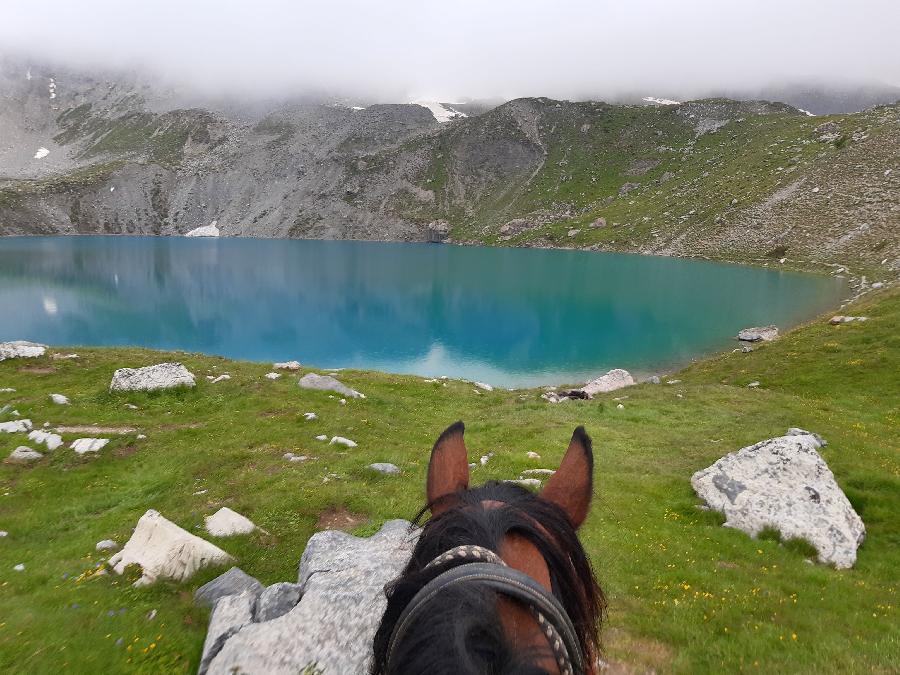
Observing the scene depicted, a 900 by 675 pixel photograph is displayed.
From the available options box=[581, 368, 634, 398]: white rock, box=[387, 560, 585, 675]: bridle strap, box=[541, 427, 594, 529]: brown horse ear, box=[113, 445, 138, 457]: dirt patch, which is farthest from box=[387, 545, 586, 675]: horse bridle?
box=[581, 368, 634, 398]: white rock

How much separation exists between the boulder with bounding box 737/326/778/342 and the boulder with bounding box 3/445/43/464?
51700 millimetres

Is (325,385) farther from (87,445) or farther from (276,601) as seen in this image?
(276,601)

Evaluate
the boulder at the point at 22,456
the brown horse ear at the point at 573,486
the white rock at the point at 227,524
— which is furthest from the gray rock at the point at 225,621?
the boulder at the point at 22,456

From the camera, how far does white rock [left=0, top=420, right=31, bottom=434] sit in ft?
52.2

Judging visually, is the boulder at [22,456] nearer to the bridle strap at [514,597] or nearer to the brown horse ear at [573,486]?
the brown horse ear at [573,486]

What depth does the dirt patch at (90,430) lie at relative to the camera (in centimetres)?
1648

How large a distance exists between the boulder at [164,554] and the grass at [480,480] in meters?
0.29

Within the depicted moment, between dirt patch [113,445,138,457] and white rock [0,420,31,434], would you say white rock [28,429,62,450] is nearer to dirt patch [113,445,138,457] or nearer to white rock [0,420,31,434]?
white rock [0,420,31,434]

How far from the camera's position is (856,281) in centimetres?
6731

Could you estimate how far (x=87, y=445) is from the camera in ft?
49.8

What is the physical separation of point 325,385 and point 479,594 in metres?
23.1

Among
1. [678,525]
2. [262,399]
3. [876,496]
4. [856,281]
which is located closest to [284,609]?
[678,525]

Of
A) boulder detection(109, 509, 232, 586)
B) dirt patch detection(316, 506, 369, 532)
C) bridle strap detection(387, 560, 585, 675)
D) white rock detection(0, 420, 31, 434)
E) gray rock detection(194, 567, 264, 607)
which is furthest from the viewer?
white rock detection(0, 420, 31, 434)

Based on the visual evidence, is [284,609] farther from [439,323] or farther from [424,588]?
[439,323]
